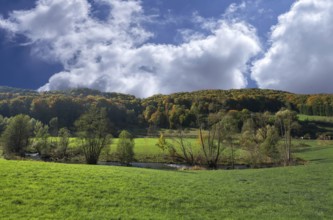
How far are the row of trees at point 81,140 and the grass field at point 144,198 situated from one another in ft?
145

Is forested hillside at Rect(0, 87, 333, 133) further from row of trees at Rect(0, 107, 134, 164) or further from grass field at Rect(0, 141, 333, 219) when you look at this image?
grass field at Rect(0, 141, 333, 219)

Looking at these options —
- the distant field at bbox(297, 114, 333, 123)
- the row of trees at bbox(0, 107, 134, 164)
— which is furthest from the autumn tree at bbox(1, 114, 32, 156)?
the distant field at bbox(297, 114, 333, 123)

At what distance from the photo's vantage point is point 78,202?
16953mm

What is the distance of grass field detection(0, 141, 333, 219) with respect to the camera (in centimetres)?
1577

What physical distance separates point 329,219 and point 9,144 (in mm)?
78963

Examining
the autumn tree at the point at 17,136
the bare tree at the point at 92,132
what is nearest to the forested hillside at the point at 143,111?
the autumn tree at the point at 17,136

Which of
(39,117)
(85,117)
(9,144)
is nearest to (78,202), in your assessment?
(85,117)

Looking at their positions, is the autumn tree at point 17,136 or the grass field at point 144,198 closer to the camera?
the grass field at point 144,198

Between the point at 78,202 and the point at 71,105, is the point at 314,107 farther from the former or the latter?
the point at 78,202

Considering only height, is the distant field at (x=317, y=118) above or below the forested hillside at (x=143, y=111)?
below

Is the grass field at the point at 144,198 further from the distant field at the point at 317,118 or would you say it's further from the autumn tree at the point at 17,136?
the distant field at the point at 317,118

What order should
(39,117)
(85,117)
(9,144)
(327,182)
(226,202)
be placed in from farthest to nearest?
(39,117)
(9,144)
(85,117)
(327,182)
(226,202)

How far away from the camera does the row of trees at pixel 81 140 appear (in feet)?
227

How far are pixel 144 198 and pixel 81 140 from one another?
54.9 meters
